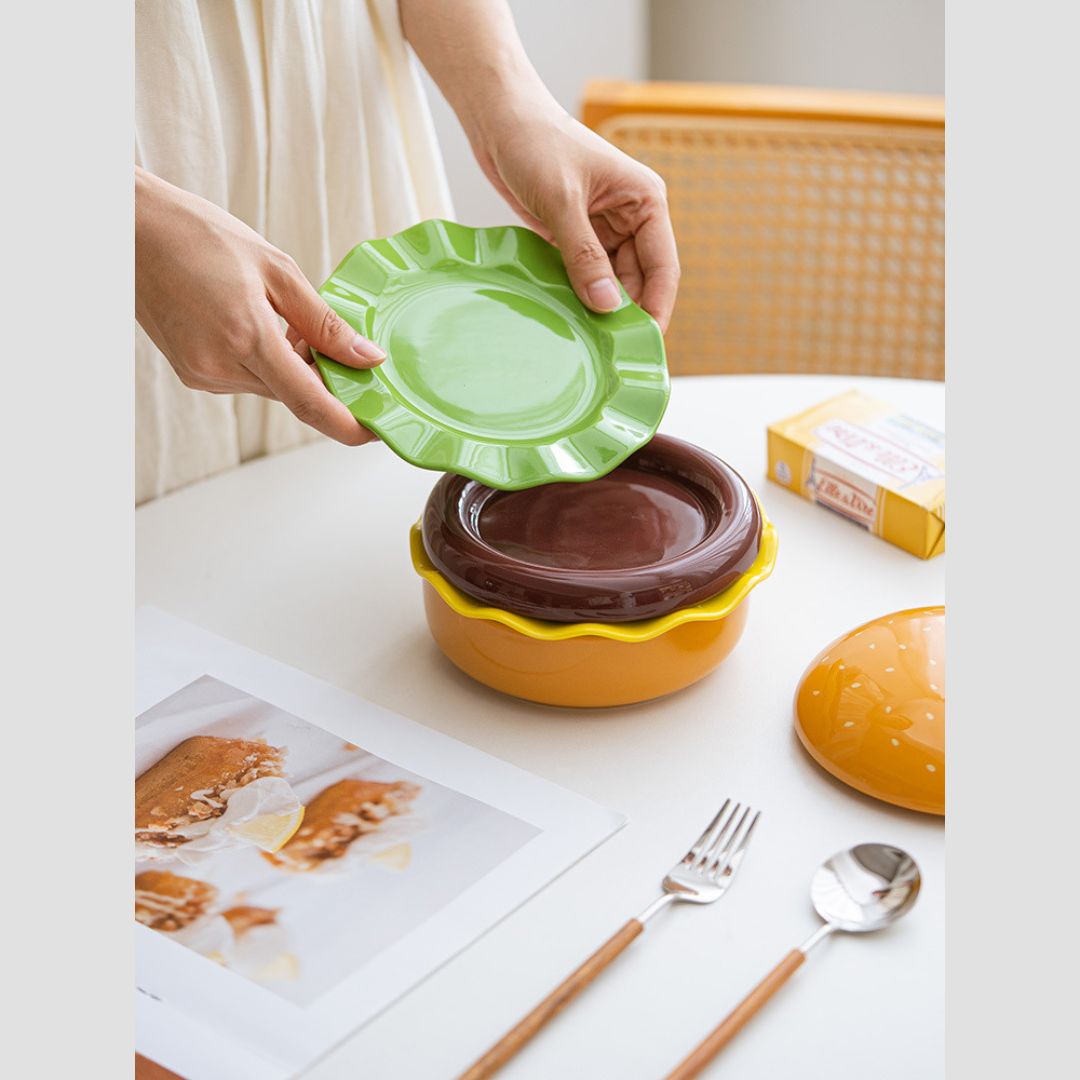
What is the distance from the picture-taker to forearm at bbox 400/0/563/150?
1170 mm

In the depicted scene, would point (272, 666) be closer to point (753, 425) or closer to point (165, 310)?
point (165, 310)

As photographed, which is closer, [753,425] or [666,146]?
[753,425]

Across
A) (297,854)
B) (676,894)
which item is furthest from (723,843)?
(297,854)

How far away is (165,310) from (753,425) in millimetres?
596

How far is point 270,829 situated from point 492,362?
38cm

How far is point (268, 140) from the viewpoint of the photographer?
120 centimetres

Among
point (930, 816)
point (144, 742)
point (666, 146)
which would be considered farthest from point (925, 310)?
point (144, 742)

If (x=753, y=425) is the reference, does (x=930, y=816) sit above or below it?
below

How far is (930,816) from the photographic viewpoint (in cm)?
85

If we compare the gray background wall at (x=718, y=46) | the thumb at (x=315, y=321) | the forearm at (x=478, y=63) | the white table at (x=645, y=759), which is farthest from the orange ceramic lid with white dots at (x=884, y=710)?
the gray background wall at (x=718, y=46)

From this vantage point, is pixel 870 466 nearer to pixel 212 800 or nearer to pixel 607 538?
pixel 607 538

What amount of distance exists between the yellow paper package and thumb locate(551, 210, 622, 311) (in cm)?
22

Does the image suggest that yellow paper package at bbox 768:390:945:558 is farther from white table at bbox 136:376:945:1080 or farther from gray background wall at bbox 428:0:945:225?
gray background wall at bbox 428:0:945:225

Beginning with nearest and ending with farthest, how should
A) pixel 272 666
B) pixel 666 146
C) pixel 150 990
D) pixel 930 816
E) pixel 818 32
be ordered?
pixel 150 990, pixel 930 816, pixel 272 666, pixel 666 146, pixel 818 32
